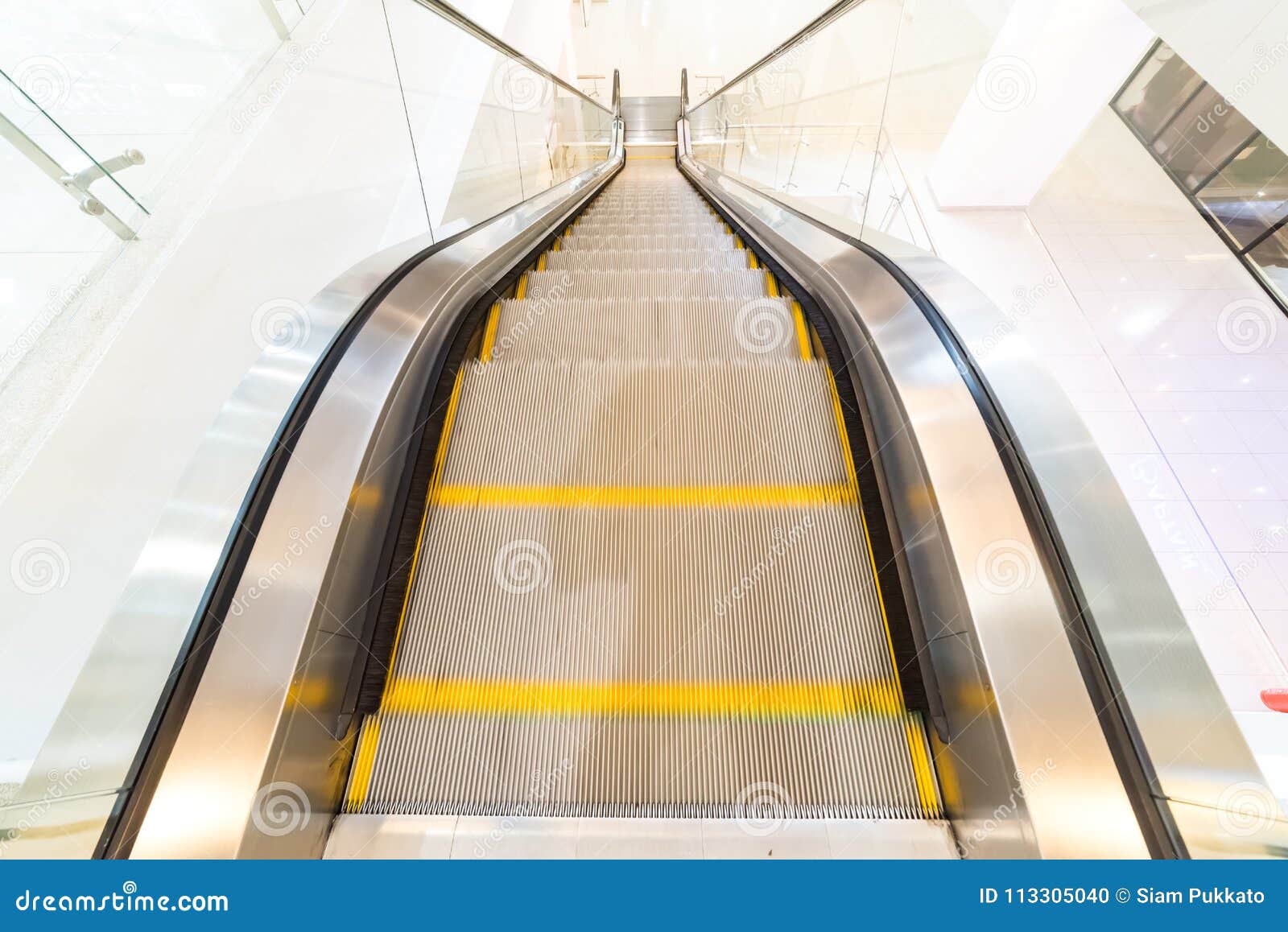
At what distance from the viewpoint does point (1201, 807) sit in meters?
0.96

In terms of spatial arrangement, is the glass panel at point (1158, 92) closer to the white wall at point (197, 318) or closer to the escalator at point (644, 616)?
the white wall at point (197, 318)

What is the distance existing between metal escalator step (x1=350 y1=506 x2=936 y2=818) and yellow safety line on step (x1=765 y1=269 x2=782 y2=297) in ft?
6.30

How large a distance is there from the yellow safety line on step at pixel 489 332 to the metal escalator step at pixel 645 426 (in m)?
0.26

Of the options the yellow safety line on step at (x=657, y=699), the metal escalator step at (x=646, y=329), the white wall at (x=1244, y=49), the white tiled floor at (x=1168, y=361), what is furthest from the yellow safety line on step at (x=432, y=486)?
the white tiled floor at (x=1168, y=361)

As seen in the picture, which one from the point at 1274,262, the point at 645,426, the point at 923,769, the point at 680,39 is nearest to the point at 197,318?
the point at 645,426

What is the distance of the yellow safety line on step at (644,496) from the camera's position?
1.87 m

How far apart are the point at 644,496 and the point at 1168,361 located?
888cm

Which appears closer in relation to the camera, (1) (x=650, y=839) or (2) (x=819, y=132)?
(1) (x=650, y=839)

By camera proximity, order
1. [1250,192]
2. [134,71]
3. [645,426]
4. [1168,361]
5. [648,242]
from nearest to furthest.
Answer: [645,426] → [134,71] → [648,242] → [1168,361] → [1250,192]

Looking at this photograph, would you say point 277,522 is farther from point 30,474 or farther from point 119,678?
point 30,474

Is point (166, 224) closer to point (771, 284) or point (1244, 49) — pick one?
point (771, 284)

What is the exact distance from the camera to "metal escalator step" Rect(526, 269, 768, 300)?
11.0 feet

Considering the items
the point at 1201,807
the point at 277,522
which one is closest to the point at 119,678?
the point at 277,522

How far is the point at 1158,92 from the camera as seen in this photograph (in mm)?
10492
